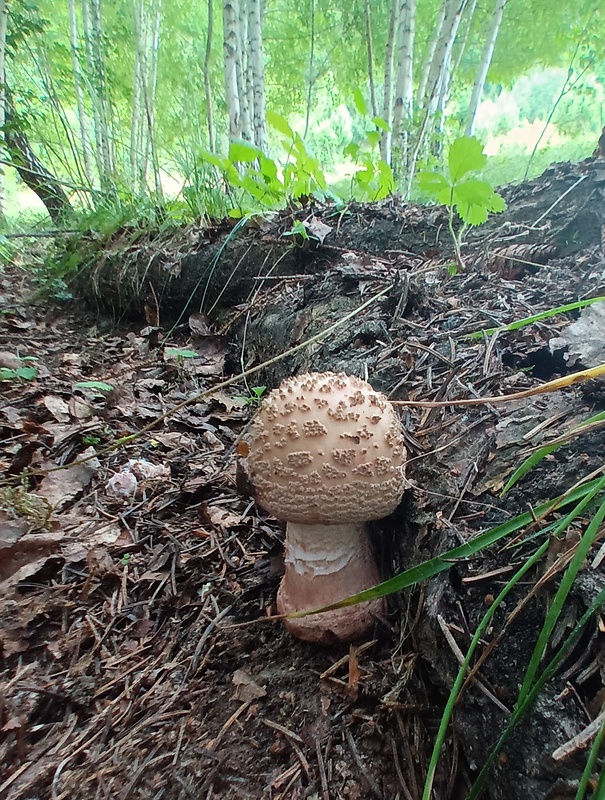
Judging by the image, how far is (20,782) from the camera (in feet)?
4.20

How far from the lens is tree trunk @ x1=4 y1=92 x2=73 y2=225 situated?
5477mm

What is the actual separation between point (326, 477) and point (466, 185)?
1796 millimetres

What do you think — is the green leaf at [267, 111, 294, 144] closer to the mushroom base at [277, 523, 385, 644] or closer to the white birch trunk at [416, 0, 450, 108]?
the mushroom base at [277, 523, 385, 644]

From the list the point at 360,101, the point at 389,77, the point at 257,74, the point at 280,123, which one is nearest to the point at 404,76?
the point at 389,77

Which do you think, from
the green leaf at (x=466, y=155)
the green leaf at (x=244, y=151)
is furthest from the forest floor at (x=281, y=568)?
the green leaf at (x=244, y=151)

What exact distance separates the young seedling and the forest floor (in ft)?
0.98

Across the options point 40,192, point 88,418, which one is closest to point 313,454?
point 88,418

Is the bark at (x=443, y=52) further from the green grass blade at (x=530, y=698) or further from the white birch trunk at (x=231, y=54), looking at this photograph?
the green grass blade at (x=530, y=698)

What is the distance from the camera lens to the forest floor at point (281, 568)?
1165 millimetres

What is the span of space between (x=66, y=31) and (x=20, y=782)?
54.2ft

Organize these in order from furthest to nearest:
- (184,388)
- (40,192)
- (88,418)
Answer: (40,192), (184,388), (88,418)

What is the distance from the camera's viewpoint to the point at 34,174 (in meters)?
5.37

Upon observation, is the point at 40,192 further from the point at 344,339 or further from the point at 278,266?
the point at 344,339

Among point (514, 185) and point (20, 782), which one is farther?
point (514, 185)
